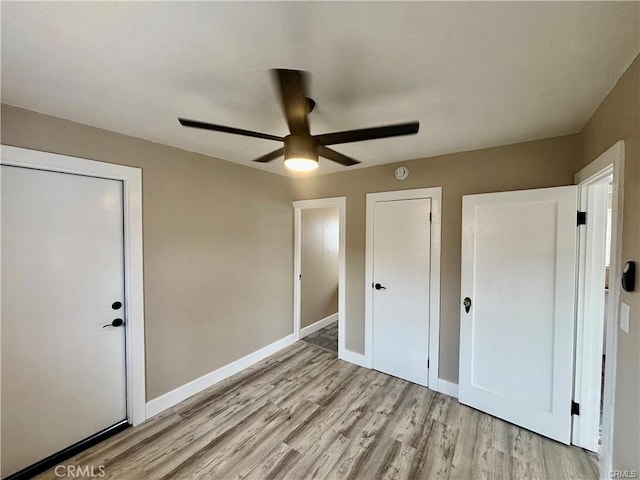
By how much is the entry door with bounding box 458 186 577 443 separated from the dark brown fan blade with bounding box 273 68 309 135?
181 cm

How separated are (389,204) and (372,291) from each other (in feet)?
3.42

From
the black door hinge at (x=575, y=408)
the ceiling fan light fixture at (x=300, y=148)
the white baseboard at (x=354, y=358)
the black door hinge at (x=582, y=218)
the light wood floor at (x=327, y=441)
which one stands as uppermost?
the ceiling fan light fixture at (x=300, y=148)

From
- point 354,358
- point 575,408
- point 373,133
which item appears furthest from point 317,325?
point 373,133

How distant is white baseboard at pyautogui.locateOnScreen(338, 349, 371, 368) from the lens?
326 cm

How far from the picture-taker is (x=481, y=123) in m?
1.96

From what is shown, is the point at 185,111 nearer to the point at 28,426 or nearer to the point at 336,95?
the point at 336,95

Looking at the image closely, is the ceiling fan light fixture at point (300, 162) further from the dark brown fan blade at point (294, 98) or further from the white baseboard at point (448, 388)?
the white baseboard at point (448, 388)

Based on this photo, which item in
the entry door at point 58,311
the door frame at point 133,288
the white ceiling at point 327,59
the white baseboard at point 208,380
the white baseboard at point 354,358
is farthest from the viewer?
the white baseboard at point 354,358

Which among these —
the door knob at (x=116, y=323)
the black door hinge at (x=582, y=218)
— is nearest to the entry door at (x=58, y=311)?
the door knob at (x=116, y=323)

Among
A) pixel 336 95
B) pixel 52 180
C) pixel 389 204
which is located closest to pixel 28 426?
pixel 52 180

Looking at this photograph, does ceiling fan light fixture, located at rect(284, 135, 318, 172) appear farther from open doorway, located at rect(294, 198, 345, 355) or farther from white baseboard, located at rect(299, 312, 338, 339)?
white baseboard, located at rect(299, 312, 338, 339)

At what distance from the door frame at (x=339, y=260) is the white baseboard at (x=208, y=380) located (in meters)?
0.51

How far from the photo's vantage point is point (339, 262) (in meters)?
3.40

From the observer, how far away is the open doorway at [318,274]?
12.2ft
